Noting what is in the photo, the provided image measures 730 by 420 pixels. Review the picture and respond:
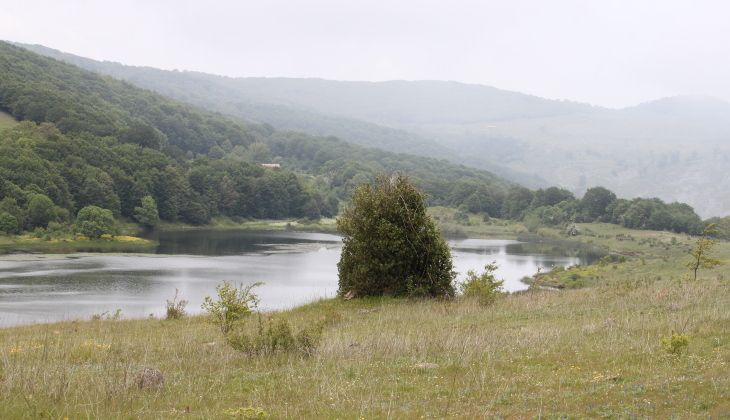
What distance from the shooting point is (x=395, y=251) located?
2966 centimetres

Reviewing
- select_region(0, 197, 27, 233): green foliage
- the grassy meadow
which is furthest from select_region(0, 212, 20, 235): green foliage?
the grassy meadow

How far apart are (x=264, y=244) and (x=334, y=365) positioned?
300 feet

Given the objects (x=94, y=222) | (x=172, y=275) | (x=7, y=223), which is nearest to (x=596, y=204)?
(x=94, y=222)

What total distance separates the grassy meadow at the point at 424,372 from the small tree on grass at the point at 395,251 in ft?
27.8

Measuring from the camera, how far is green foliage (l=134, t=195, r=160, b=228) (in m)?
118

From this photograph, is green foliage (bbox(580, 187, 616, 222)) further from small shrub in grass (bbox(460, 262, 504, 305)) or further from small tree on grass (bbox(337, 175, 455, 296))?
small shrub in grass (bbox(460, 262, 504, 305))

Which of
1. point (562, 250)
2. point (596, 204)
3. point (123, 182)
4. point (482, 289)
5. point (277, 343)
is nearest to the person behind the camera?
point (277, 343)

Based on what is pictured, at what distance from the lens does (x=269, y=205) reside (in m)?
162

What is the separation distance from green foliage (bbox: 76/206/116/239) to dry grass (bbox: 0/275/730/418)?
81.6m

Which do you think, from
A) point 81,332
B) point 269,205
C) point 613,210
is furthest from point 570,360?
point 613,210

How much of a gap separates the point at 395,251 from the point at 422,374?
58.7 feet

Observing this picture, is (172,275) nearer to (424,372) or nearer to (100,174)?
(424,372)

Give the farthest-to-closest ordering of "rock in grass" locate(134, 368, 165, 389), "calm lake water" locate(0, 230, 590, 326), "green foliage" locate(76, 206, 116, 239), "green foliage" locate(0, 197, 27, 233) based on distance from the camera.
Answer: "green foliage" locate(76, 206, 116, 239), "green foliage" locate(0, 197, 27, 233), "calm lake water" locate(0, 230, 590, 326), "rock in grass" locate(134, 368, 165, 389)

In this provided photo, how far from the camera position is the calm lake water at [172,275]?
4150 cm
